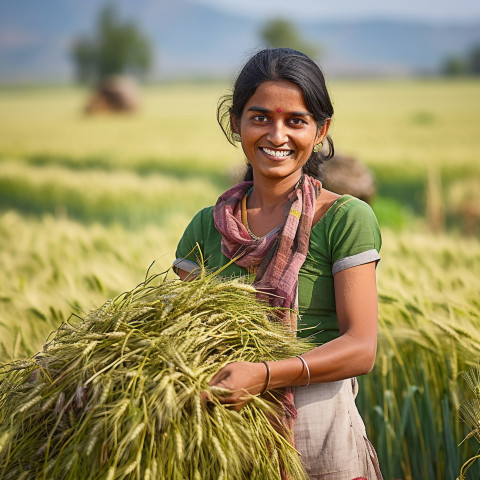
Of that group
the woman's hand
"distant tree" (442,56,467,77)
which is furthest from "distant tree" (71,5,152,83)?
the woman's hand

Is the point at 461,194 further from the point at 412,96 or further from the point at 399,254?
the point at 412,96

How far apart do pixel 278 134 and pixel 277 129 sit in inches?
0.7

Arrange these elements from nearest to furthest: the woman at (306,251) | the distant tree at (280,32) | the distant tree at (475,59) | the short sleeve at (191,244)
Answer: the woman at (306,251)
the short sleeve at (191,244)
the distant tree at (475,59)
the distant tree at (280,32)

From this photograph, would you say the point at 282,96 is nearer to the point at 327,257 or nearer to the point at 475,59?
the point at 327,257

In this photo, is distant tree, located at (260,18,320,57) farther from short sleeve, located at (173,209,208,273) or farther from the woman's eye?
the woman's eye

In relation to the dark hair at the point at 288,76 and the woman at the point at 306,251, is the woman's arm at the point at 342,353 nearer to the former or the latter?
the woman at the point at 306,251

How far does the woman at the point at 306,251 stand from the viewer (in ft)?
5.75

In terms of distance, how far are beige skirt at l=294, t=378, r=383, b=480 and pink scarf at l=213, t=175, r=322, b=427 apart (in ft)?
0.26

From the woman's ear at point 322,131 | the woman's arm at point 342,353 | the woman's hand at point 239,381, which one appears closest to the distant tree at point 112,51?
the woman's ear at point 322,131

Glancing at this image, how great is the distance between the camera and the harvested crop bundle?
138 cm

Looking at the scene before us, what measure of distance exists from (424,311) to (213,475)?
55.7 inches

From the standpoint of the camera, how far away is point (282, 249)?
186 cm

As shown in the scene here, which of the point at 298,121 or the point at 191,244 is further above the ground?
the point at 298,121

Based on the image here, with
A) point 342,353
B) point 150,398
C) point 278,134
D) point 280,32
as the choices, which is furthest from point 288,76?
point 280,32
